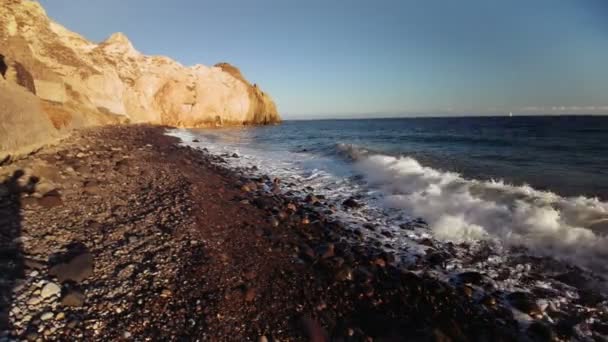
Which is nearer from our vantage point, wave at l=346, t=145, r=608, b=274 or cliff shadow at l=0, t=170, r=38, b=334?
cliff shadow at l=0, t=170, r=38, b=334

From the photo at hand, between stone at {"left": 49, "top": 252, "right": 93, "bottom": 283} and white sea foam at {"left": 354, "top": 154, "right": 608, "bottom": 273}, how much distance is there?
6030 mm

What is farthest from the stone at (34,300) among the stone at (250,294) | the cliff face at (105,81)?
the cliff face at (105,81)

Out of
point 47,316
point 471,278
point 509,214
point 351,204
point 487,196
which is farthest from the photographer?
point 487,196

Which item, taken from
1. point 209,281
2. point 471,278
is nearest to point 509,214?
point 471,278

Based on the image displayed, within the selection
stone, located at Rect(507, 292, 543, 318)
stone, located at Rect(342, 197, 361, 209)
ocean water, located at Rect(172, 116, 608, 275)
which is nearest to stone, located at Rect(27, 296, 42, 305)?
ocean water, located at Rect(172, 116, 608, 275)

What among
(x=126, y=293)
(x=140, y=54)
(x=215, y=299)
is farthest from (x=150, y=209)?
(x=140, y=54)

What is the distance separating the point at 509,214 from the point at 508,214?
0.02 metres

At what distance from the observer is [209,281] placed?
369cm

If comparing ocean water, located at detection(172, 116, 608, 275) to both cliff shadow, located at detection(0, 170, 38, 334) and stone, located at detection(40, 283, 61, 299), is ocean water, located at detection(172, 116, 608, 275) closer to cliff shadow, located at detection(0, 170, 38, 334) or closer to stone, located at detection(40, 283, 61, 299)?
stone, located at detection(40, 283, 61, 299)

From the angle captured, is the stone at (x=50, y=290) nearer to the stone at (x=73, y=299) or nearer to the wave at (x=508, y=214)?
the stone at (x=73, y=299)

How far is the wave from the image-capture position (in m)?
5.24

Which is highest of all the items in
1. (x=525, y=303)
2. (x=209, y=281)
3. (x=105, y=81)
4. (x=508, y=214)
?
(x=105, y=81)

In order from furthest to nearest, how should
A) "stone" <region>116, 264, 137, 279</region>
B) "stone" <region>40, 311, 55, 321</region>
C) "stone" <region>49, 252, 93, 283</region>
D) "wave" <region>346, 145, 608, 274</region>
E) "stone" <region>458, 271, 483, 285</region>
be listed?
"wave" <region>346, 145, 608, 274</region> < "stone" <region>458, 271, 483, 285</region> < "stone" <region>116, 264, 137, 279</region> < "stone" <region>49, 252, 93, 283</region> < "stone" <region>40, 311, 55, 321</region>

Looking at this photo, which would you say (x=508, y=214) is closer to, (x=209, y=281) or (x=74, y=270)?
(x=209, y=281)
